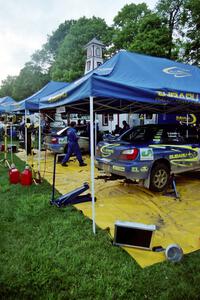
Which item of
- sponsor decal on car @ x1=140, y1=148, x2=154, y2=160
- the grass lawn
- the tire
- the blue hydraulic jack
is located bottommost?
the grass lawn

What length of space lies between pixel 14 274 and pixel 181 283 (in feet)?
6.30

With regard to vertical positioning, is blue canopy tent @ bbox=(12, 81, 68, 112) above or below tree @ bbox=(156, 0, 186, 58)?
below

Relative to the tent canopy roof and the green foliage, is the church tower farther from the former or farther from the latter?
the tent canopy roof

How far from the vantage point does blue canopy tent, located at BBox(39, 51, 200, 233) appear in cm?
394

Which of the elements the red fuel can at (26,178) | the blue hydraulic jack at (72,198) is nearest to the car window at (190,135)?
the blue hydraulic jack at (72,198)

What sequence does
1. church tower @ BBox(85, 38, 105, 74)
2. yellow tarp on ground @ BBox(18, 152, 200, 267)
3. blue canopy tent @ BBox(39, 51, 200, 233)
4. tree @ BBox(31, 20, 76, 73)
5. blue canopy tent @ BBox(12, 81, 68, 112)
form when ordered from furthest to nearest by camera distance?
tree @ BBox(31, 20, 76, 73), church tower @ BBox(85, 38, 105, 74), blue canopy tent @ BBox(12, 81, 68, 112), blue canopy tent @ BBox(39, 51, 200, 233), yellow tarp on ground @ BBox(18, 152, 200, 267)

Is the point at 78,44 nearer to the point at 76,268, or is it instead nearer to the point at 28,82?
the point at 28,82

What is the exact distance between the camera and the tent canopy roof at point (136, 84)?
3957 mm

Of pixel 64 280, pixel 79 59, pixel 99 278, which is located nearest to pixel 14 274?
pixel 64 280

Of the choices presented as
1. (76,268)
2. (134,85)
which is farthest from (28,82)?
(76,268)

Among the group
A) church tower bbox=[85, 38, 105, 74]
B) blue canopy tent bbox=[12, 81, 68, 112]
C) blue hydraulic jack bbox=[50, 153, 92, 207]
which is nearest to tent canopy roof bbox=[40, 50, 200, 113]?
blue hydraulic jack bbox=[50, 153, 92, 207]

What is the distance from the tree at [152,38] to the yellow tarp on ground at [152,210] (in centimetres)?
1589

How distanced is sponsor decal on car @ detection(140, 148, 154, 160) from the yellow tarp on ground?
921mm

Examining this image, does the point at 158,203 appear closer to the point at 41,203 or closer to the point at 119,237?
the point at 119,237
